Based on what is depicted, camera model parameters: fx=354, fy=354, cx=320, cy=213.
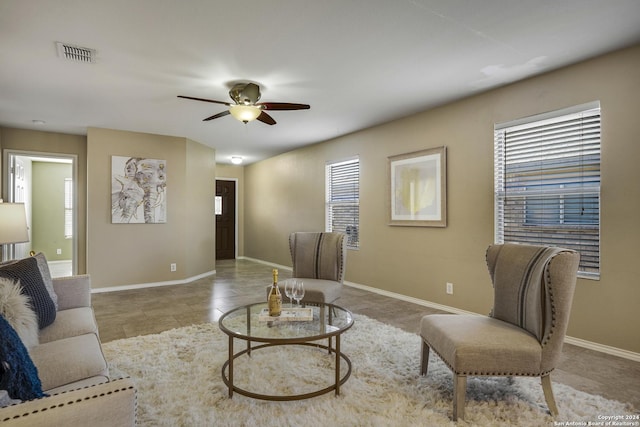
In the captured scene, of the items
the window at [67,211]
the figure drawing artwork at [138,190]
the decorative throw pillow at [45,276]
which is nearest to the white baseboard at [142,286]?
the figure drawing artwork at [138,190]

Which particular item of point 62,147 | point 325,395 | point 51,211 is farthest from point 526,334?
point 51,211

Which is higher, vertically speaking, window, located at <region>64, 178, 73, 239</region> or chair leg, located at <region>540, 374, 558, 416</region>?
window, located at <region>64, 178, 73, 239</region>

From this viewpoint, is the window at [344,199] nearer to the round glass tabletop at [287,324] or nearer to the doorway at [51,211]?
the round glass tabletop at [287,324]

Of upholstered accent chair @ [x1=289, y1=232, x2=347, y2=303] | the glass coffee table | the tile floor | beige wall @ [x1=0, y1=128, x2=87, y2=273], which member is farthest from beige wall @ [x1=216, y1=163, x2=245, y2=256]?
the glass coffee table

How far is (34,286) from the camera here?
2064 mm

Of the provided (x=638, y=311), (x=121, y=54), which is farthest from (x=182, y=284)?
(x=638, y=311)

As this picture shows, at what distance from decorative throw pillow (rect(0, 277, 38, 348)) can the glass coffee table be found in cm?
97

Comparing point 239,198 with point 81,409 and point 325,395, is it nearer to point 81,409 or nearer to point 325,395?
point 325,395

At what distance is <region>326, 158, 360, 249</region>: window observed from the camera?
18.5 ft

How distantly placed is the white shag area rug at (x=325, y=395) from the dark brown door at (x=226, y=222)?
601cm

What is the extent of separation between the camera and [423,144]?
14.7 ft

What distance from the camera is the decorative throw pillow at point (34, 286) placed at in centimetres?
199

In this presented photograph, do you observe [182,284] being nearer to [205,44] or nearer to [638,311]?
[205,44]

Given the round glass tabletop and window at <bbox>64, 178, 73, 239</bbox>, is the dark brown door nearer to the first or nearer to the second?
window at <bbox>64, 178, 73, 239</bbox>
